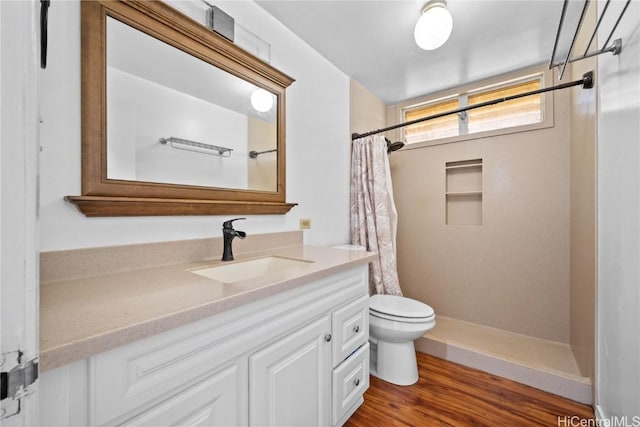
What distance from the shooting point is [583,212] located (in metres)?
1.59

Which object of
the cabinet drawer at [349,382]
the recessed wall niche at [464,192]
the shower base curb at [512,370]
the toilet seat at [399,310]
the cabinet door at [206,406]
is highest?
the recessed wall niche at [464,192]

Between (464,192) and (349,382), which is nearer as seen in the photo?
(349,382)

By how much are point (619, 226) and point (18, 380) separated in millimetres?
1752

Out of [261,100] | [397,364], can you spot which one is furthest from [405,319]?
[261,100]

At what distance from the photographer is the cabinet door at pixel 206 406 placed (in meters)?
0.63

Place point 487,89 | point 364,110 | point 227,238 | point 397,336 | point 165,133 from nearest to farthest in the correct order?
1. point 165,133
2. point 227,238
3. point 397,336
4. point 487,89
5. point 364,110

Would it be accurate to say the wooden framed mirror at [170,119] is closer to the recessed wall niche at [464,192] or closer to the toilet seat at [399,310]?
the toilet seat at [399,310]

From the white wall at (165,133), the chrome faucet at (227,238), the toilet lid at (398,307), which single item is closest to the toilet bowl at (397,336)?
the toilet lid at (398,307)

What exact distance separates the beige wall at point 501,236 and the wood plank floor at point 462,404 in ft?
2.30

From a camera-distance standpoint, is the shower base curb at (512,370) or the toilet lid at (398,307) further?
the toilet lid at (398,307)

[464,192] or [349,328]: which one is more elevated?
[464,192]

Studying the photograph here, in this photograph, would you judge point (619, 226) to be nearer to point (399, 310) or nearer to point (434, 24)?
point (399, 310)

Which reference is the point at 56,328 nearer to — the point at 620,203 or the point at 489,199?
the point at 620,203

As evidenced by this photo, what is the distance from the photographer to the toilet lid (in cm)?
170
